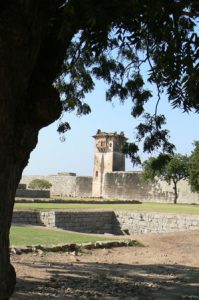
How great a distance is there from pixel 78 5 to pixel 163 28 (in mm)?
1278

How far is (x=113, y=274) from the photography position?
10273 mm

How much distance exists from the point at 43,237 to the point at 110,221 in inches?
450

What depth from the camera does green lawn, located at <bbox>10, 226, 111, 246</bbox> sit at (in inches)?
556

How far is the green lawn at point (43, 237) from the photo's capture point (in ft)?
46.3

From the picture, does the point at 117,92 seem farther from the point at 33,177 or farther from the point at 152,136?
the point at 33,177

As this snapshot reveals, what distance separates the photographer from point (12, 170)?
483 cm

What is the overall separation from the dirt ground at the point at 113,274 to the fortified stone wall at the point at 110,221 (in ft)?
25.3

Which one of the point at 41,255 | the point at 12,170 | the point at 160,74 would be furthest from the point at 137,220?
the point at 12,170

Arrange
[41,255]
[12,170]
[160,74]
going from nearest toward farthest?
[12,170] < [160,74] < [41,255]

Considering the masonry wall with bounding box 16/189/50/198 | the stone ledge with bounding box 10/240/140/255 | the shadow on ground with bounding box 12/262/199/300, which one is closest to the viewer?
the shadow on ground with bounding box 12/262/199/300

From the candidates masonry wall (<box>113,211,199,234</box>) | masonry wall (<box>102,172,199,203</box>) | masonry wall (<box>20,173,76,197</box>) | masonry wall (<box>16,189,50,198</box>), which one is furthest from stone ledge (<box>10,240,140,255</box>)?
masonry wall (<box>20,173,76,197</box>)

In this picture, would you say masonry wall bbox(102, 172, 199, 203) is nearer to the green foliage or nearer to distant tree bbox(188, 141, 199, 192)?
distant tree bbox(188, 141, 199, 192)

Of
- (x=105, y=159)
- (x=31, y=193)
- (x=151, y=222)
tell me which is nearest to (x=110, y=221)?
(x=151, y=222)

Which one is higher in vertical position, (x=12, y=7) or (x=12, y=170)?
(x=12, y=7)
